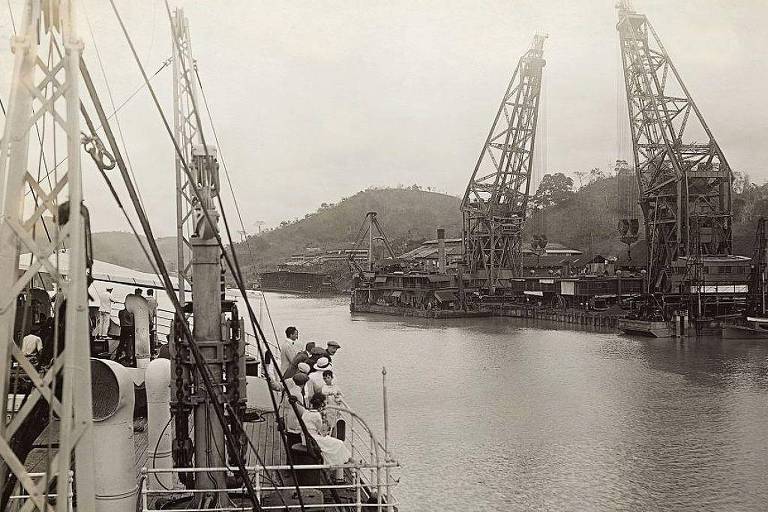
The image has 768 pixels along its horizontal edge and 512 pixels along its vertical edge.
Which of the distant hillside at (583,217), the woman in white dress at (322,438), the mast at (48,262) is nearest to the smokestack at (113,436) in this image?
the mast at (48,262)

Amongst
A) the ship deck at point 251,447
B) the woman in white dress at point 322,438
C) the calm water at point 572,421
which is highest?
the woman in white dress at point 322,438

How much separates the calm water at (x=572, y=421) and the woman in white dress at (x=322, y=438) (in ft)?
18.1

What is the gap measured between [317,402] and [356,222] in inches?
4757

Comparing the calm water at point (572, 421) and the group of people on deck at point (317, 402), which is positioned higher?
the group of people on deck at point (317, 402)

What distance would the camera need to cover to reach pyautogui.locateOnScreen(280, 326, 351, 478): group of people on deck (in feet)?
23.6

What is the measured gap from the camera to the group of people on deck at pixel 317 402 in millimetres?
7188

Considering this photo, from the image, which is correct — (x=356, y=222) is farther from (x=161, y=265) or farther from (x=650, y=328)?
(x=161, y=265)

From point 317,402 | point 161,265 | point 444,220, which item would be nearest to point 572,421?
point 317,402

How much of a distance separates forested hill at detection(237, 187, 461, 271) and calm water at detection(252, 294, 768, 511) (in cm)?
7939

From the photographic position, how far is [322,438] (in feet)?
23.5

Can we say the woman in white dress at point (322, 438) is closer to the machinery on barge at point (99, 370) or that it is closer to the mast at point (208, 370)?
the machinery on barge at point (99, 370)

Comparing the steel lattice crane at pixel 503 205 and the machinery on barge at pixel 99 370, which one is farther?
the steel lattice crane at pixel 503 205

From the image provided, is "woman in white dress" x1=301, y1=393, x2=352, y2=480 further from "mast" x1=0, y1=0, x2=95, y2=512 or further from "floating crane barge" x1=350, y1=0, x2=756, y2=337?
"floating crane barge" x1=350, y1=0, x2=756, y2=337

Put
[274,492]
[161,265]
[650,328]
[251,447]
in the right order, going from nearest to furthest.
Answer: [161,265]
[274,492]
[251,447]
[650,328]
